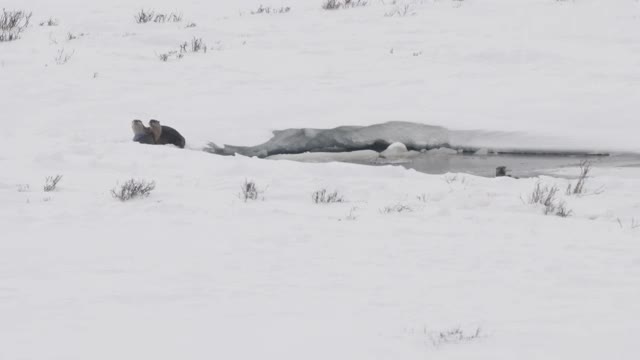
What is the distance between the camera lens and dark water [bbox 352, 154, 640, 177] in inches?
344

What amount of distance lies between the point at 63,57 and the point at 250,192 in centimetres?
770

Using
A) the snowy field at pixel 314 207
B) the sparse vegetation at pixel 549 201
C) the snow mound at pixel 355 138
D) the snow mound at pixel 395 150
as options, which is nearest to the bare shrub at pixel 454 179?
the snowy field at pixel 314 207

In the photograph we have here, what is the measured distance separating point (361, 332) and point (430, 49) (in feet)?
33.7

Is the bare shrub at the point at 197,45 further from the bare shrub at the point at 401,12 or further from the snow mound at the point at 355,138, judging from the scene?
the snow mound at the point at 355,138

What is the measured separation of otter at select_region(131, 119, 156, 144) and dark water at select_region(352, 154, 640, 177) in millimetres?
2198

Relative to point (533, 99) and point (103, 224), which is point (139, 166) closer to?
point (103, 224)

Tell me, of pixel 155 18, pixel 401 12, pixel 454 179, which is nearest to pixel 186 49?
pixel 155 18

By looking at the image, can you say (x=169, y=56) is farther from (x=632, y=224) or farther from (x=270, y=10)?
(x=632, y=224)

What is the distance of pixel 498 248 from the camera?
5523 mm

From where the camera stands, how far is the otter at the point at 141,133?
31.2 feet

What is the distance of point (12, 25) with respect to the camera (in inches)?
629

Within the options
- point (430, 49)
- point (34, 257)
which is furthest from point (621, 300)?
point (430, 49)

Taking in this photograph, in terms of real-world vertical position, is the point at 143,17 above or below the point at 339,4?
below

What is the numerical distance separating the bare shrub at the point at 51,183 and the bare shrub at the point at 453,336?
4212 mm
